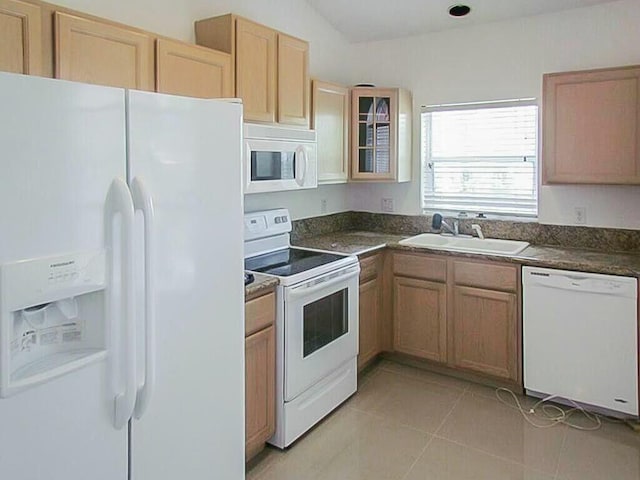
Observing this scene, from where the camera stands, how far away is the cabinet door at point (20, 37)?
1.68 metres

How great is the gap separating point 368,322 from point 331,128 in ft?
4.50

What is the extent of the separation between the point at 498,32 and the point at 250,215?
2174 millimetres

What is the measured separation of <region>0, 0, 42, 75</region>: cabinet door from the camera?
1680 millimetres

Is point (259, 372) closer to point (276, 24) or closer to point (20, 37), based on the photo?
point (20, 37)

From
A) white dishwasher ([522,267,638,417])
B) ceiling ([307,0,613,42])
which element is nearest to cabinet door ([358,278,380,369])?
white dishwasher ([522,267,638,417])

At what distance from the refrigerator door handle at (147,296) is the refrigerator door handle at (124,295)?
4 centimetres

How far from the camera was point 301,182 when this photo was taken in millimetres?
3031

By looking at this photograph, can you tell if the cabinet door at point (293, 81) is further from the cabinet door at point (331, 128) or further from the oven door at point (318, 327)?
the oven door at point (318, 327)

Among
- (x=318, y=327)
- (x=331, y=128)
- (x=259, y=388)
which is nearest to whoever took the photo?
(x=259, y=388)

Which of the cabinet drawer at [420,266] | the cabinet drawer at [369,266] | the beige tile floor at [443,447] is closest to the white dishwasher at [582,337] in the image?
the beige tile floor at [443,447]

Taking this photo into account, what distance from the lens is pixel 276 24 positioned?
3438 mm

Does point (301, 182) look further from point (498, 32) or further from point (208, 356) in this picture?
point (498, 32)

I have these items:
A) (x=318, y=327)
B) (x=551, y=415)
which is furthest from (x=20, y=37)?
(x=551, y=415)

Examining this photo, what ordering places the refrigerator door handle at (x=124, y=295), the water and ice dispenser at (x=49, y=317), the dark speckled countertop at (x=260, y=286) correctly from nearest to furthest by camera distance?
the water and ice dispenser at (x=49, y=317) < the refrigerator door handle at (x=124, y=295) < the dark speckled countertop at (x=260, y=286)
